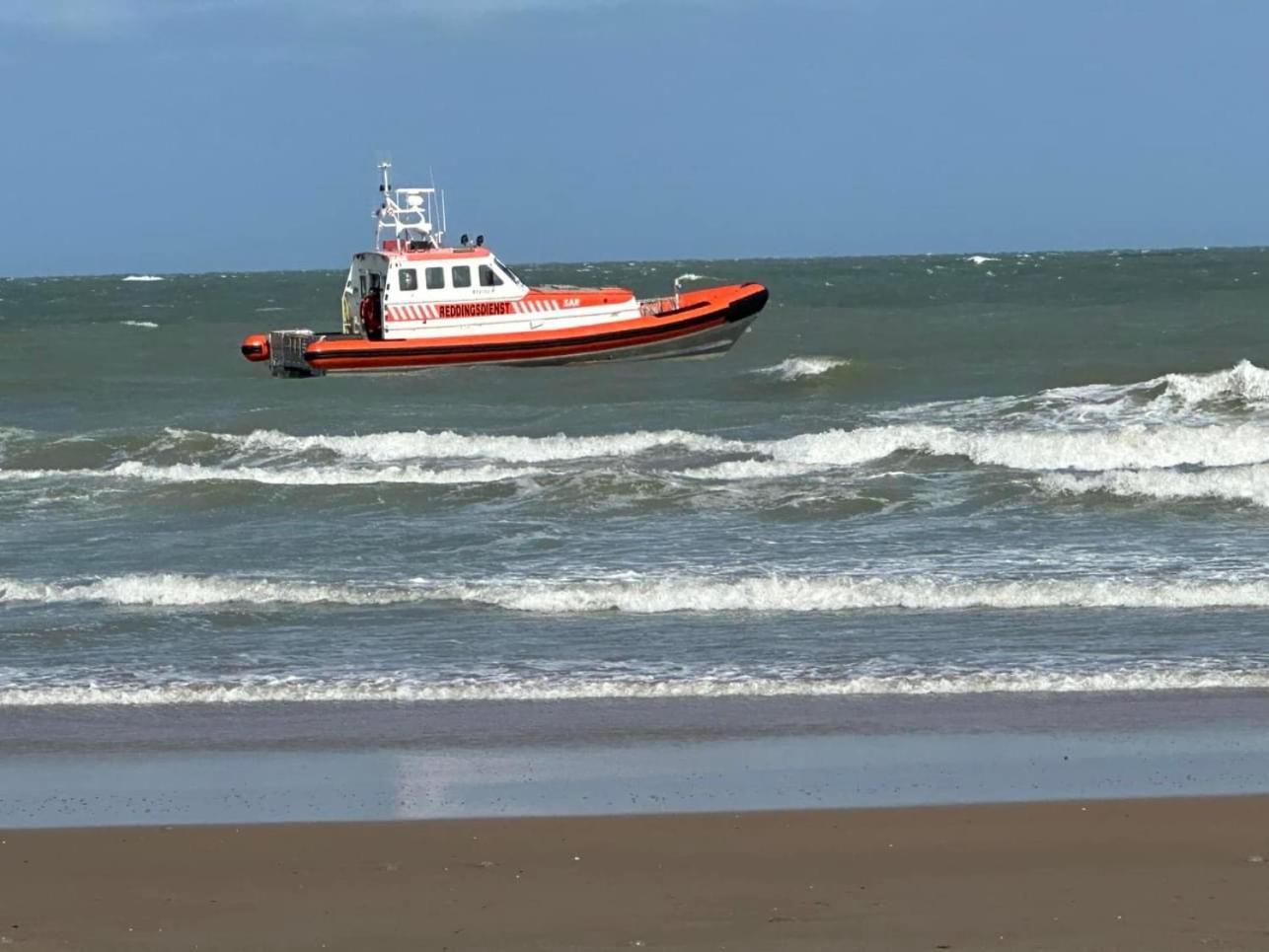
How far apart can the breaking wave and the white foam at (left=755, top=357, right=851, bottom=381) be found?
1344 centimetres

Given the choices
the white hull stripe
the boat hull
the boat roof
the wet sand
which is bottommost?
the wet sand

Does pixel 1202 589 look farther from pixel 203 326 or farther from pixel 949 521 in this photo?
pixel 203 326

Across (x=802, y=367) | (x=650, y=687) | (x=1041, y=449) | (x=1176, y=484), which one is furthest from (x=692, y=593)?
(x=802, y=367)

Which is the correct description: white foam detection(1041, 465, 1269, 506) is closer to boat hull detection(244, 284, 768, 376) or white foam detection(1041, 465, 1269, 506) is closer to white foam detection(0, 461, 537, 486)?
white foam detection(0, 461, 537, 486)

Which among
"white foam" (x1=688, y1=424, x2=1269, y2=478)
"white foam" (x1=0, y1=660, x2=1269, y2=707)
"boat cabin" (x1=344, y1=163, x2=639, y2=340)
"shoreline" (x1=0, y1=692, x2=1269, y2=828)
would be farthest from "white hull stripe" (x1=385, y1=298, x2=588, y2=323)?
"shoreline" (x1=0, y1=692, x2=1269, y2=828)

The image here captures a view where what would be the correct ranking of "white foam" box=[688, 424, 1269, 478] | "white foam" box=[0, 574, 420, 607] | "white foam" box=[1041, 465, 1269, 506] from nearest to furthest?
"white foam" box=[0, 574, 420, 607] < "white foam" box=[1041, 465, 1269, 506] < "white foam" box=[688, 424, 1269, 478]

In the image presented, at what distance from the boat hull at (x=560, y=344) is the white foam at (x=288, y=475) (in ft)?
19.6

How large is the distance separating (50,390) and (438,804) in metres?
20.2

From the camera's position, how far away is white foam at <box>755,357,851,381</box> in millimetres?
22891

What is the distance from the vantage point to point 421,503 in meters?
13.2

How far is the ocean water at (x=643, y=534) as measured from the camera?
7.65 meters

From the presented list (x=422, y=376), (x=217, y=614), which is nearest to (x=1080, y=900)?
(x=217, y=614)

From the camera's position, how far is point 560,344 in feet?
72.8

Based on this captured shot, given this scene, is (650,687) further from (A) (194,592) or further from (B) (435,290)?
(B) (435,290)
